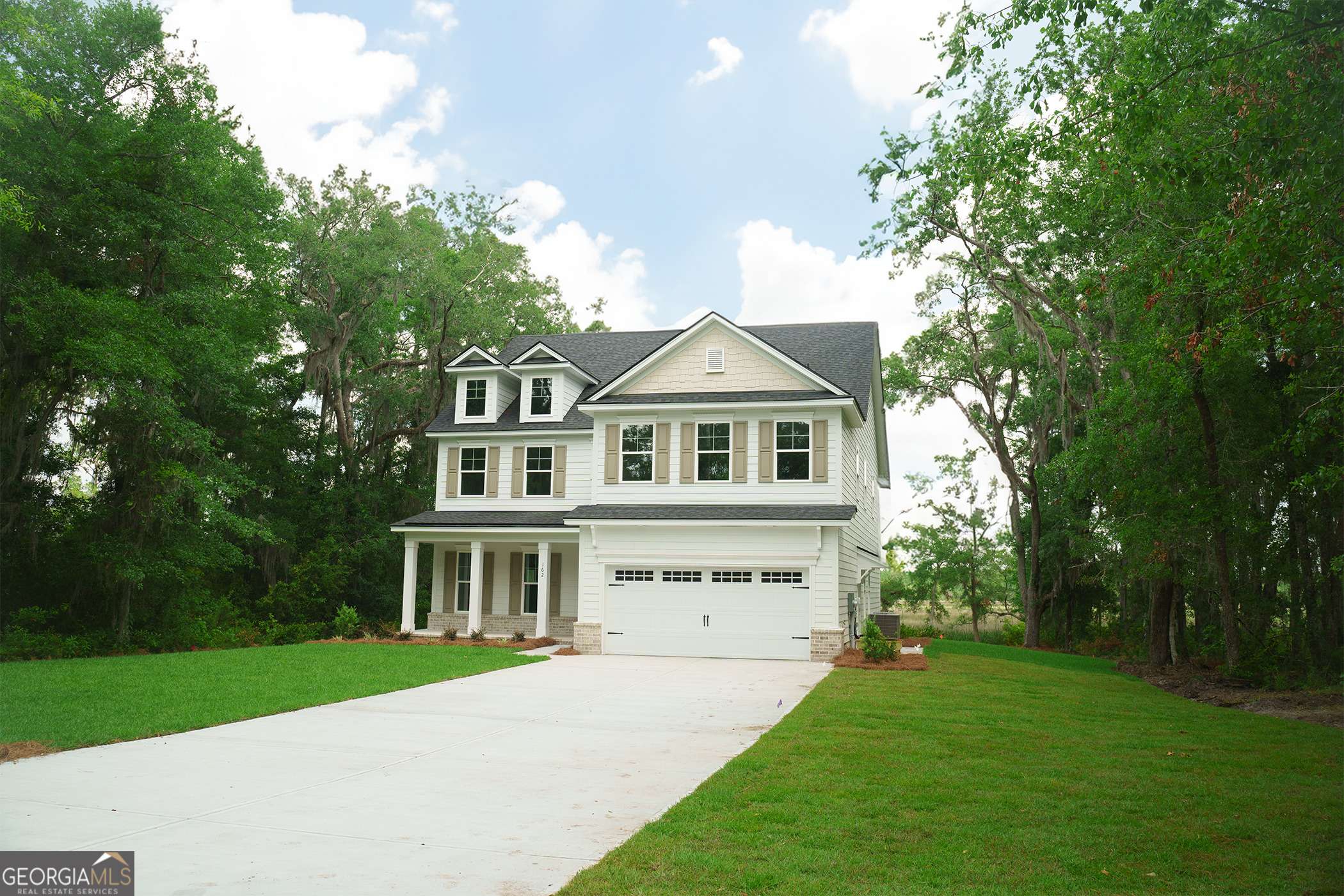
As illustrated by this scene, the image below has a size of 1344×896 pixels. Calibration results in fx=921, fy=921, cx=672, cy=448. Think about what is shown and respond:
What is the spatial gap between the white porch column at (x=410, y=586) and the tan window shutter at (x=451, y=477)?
1.83 meters

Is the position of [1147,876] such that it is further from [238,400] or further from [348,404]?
[348,404]

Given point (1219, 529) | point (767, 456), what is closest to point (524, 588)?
point (767, 456)

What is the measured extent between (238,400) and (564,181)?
49.3ft

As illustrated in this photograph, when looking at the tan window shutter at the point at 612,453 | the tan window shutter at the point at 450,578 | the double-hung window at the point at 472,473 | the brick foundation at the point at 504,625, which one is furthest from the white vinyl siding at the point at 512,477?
the brick foundation at the point at 504,625

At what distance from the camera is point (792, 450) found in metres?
21.5

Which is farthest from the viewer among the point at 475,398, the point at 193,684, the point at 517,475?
the point at 475,398

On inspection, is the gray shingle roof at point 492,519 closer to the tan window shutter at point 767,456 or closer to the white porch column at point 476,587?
the white porch column at point 476,587

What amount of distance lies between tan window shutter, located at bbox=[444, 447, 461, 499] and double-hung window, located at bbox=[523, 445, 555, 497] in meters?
2.17

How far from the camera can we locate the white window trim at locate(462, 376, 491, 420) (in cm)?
2689

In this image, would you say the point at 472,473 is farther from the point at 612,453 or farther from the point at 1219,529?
the point at 1219,529

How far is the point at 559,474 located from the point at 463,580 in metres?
4.35

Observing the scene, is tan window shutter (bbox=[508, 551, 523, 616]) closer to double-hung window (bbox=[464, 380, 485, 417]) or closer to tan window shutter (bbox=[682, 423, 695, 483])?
double-hung window (bbox=[464, 380, 485, 417])

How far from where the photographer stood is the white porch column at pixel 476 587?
81.5 feet

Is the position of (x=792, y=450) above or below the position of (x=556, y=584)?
above
